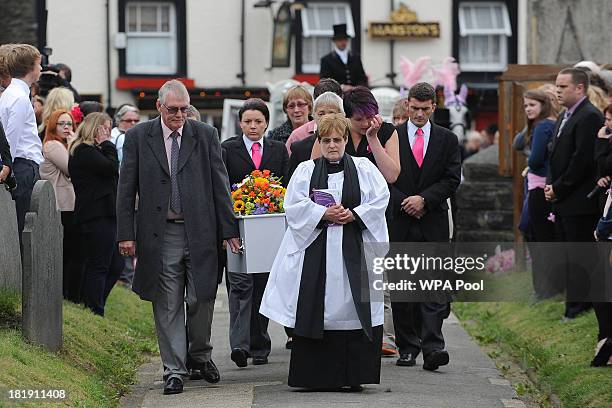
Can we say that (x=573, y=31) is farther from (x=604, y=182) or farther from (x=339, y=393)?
(x=339, y=393)

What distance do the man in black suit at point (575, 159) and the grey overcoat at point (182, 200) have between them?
12.2 feet

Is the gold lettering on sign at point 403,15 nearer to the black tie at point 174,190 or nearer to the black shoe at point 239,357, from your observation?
the black shoe at point 239,357

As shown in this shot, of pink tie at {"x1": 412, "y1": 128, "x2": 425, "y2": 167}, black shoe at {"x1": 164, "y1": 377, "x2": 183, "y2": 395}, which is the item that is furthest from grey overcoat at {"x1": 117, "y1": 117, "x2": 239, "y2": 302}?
pink tie at {"x1": 412, "y1": 128, "x2": 425, "y2": 167}

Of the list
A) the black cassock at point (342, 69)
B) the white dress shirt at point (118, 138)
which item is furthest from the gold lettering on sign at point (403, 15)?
the white dress shirt at point (118, 138)

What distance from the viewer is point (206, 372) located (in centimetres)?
1085

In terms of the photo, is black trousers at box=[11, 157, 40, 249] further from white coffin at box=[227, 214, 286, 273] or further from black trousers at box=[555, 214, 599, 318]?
black trousers at box=[555, 214, 599, 318]

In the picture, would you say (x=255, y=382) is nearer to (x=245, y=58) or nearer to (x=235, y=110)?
(x=235, y=110)

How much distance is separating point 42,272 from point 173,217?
0.98 metres

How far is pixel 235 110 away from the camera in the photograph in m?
25.0

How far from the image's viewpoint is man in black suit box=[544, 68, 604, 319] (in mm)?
12914

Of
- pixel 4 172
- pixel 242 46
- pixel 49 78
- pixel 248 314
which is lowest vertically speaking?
pixel 248 314

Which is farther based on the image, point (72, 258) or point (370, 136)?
point (72, 258)

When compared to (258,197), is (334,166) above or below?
above

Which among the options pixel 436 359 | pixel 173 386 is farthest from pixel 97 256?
pixel 436 359
